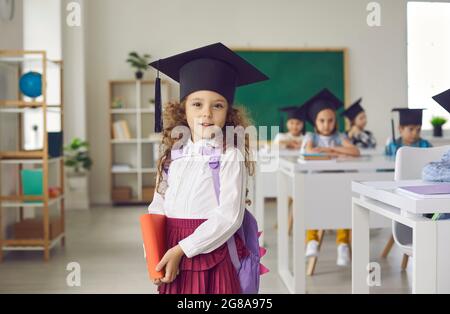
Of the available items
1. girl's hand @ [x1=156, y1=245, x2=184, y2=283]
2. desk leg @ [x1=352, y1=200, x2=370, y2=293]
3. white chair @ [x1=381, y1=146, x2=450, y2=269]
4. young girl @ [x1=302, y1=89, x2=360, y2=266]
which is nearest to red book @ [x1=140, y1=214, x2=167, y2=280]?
girl's hand @ [x1=156, y1=245, x2=184, y2=283]

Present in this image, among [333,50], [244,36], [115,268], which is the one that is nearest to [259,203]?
[115,268]

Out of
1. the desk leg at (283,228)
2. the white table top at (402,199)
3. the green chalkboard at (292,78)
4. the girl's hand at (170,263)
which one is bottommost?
the desk leg at (283,228)

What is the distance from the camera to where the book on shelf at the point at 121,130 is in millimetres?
7121

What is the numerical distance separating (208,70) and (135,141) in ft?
18.7

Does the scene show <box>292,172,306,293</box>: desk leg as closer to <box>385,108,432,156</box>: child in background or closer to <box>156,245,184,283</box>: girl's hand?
<box>385,108,432,156</box>: child in background

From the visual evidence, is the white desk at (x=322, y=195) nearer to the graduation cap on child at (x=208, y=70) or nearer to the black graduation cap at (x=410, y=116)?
the black graduation cap at (x=410, y=116)

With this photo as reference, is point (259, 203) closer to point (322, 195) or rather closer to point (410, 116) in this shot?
point (322, 195)

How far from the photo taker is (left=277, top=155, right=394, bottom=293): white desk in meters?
3.16

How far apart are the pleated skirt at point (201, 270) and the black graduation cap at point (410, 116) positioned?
223 cm

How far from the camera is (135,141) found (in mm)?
7078

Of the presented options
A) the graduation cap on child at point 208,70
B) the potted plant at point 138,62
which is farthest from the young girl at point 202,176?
the potted plant at point 138,62

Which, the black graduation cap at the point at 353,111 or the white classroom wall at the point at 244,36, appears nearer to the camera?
the black graduation cap at the point at 353,111

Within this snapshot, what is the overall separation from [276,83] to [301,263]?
4624 millimetres

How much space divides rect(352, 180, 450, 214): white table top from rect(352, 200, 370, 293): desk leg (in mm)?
182
